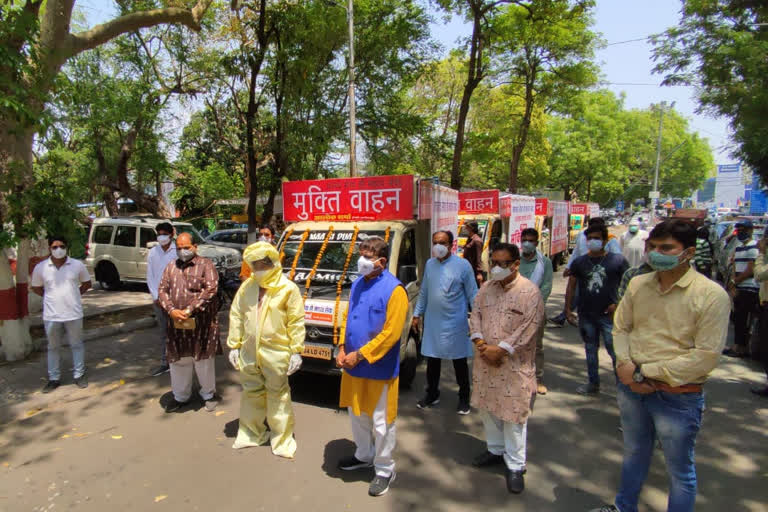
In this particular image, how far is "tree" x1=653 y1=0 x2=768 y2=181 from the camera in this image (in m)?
10.4

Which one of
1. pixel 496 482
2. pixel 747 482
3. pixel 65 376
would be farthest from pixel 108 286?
pixel 747 482

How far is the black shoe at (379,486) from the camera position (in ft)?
10.5

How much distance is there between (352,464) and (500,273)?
189 cm

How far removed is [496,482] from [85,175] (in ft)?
58.0

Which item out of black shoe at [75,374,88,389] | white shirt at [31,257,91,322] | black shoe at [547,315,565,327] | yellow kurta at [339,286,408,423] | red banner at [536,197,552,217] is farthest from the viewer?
red banner at [536,197,552,217]

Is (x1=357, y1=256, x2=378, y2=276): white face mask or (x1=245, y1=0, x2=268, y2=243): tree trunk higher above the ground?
(x1=245, y1=0, x2=268, y2=243): tree trunk

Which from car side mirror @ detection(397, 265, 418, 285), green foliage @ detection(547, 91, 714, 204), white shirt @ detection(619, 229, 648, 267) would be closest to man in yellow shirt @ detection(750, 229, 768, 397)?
white shirt @ detection(619, 229, 648, 267)

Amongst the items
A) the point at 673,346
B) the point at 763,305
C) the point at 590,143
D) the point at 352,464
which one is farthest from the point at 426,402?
the point at 590,143

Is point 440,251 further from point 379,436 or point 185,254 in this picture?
point 185,254

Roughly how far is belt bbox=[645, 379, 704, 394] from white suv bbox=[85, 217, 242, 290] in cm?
989

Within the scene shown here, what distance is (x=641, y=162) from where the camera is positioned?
154 ft

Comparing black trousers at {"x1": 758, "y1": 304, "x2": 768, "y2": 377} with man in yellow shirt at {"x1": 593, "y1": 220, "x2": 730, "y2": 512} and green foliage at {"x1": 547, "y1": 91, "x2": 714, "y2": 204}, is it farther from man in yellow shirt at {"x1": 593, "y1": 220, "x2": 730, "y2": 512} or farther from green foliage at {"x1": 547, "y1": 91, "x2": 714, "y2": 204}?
green foliage at {"x1": 547, "y1": 91, "x2": 714, "y2": 204}

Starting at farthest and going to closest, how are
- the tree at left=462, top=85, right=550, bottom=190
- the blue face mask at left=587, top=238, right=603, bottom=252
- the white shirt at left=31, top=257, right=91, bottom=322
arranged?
1. the tree at left=462, top=85, right=550, bottom=190
2. the white shirt at left=31, top=257, right=91, bottom=322
3. the blue face mask at left=587, top=238, right=603, bottom=252

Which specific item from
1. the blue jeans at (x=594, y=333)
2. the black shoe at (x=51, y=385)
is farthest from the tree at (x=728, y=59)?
the black shoe at (x=51, y=385)
